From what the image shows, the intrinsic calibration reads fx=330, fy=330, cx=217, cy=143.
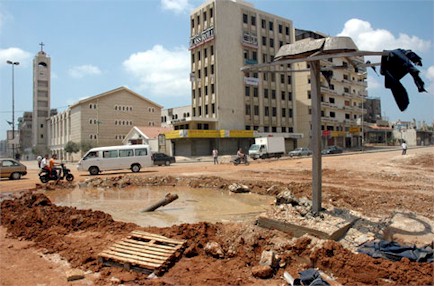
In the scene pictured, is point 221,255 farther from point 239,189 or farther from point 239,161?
point 239,161

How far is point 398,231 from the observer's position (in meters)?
6.23

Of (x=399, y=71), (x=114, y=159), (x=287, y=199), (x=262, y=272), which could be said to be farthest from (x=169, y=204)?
(x=114, y=159)

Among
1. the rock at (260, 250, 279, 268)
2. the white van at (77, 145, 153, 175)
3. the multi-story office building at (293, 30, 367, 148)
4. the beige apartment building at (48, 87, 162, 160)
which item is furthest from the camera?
the multi-story office building at (293, 30, 367, 148)

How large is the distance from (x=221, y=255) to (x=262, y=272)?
99 cm

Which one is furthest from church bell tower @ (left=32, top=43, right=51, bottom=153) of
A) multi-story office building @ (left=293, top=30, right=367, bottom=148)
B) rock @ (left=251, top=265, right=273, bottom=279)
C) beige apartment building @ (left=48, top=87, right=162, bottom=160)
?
rock @ (left=251, top=265, right=273, bottom=279)

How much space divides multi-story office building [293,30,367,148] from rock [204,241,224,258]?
2365 inches

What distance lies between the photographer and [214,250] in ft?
19.1

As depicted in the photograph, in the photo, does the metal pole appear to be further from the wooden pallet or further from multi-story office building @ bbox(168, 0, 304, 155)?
multi-story office building @ bbox(168, 0, 304, 155)

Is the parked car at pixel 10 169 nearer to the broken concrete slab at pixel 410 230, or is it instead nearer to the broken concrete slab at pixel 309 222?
the broken concrete slab at pixel 309 222

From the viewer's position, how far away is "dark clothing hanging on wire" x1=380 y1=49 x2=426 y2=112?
252 inches

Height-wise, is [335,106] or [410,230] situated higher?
[335,106]

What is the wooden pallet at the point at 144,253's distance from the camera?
527 cm

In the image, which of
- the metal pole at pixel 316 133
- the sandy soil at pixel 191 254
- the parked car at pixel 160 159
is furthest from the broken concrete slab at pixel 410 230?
the parked car at pixel 160 159

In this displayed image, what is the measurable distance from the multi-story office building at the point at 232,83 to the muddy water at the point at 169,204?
3344 centimetres
